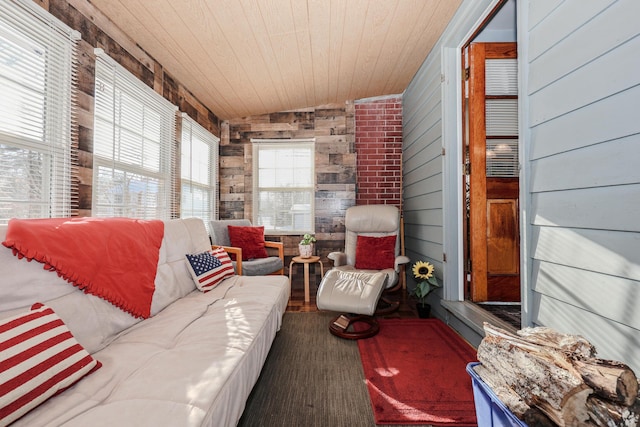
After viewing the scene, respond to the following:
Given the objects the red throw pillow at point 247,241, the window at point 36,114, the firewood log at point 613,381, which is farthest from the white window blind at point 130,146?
the firewood log at point 613,381

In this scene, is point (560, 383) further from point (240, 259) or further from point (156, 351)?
point (240, 259)

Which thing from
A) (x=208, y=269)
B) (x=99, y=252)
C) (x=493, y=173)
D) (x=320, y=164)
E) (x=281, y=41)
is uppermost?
(x=281, y=41)

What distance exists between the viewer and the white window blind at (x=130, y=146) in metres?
2.06

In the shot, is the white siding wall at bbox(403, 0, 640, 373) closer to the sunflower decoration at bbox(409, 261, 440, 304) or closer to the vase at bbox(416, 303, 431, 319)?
the sunflower decoration at bbox(409, 261, 440, 304)

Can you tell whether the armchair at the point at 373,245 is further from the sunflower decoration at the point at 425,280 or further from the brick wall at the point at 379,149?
the brick wall at the point at 379,149

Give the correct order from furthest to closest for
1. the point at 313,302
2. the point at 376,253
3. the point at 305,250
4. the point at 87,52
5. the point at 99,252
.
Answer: the point at 305,250, the point at 313,302, the point at 376,253, the point at 87,52, the point at 99,252

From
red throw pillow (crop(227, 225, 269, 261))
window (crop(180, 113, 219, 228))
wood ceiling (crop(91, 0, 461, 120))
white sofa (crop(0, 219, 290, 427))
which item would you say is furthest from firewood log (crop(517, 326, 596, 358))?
window (crop(180, 113, 219, 228))

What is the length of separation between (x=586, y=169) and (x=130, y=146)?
2971 mm

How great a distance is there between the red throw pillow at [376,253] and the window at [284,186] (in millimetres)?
1158

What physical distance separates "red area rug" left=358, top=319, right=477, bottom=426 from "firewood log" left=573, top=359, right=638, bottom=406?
826 millimetres

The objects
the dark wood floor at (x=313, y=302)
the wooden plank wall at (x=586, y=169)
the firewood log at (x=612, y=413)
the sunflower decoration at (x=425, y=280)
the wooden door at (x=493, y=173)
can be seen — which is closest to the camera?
the firewood log at (x=612, y=413)

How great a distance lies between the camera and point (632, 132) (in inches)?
38.8

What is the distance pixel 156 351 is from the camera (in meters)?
1.14

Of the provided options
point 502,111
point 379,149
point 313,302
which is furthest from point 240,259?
point 502,111
